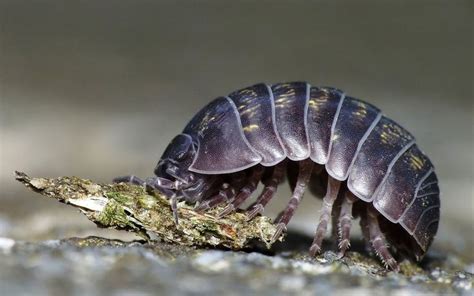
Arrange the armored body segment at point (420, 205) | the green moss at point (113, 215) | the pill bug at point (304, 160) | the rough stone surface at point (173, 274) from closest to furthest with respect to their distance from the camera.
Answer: the rough stone surface at point (173, 274) → the green moss at point (113, 215) → the pill bug at point (304, 160) → the armored body segment at point (420, 205)

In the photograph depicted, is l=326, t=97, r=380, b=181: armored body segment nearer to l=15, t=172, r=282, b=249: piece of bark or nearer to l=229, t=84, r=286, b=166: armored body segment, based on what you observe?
l=229, t=84, r=286, b=166: armored body segment

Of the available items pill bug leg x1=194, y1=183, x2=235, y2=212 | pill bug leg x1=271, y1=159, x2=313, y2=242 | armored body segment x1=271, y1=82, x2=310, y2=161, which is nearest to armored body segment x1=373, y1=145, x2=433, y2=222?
pill bug leg x1=271, y1=159, x2=313, y2=242

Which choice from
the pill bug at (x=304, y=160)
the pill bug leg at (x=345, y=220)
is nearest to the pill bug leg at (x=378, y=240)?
the pill bug at (x=304, y=160)

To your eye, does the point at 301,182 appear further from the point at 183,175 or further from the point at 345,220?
the point at 183,175

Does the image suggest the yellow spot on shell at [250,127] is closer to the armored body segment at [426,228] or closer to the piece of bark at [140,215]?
the piece of bark at [140,215]

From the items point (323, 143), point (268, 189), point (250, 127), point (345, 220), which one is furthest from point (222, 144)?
point (345, 220)

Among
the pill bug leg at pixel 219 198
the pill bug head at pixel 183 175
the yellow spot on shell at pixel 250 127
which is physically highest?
the yellow spot on shell at pixel 250 127
